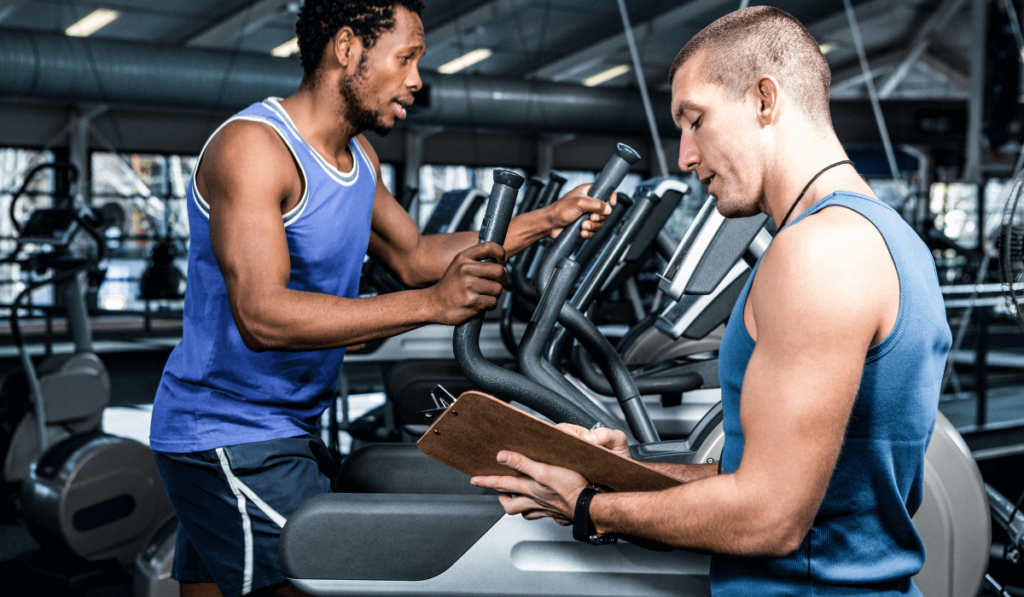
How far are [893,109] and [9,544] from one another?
12362mm

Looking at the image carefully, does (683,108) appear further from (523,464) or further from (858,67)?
(858,67)

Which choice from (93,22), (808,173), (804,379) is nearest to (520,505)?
(804,379)

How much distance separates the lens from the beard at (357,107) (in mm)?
1325

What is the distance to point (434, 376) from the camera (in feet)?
9.27

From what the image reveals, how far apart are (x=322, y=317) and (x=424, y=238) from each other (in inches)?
22.0

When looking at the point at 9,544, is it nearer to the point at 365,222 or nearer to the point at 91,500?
the point at 91,500

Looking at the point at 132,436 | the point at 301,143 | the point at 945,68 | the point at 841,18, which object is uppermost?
the point at 841,18

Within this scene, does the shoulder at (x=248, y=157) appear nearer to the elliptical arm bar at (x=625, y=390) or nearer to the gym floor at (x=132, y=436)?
the elliptical arm bar at (x=625, y=390)

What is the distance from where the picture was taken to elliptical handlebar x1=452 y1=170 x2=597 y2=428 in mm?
1156

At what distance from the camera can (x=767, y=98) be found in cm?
91

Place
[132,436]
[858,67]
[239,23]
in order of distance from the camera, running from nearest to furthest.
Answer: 1. [132,436]
2. [239,23]
3. [858,67]

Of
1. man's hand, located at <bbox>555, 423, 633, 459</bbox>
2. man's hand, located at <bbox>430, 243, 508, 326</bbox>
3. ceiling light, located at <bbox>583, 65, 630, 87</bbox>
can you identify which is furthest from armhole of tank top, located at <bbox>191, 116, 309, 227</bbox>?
ceiling light, located at <bbox>583, 65, 630, 87</bbox>

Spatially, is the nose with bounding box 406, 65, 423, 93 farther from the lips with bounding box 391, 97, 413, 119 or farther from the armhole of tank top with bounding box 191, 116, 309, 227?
the armhole of tank top with bounding box 191, 116, 309, 227

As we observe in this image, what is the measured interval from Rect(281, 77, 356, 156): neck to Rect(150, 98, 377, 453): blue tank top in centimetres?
3
